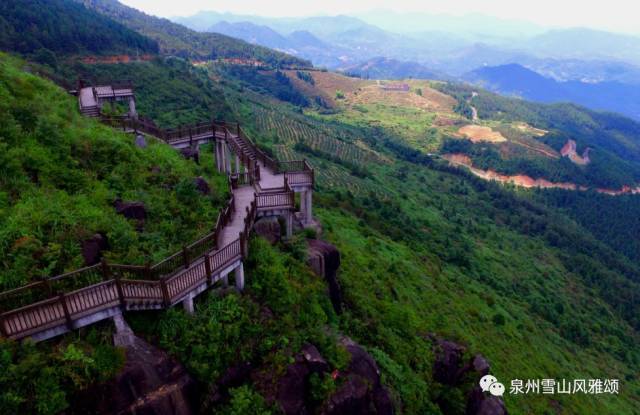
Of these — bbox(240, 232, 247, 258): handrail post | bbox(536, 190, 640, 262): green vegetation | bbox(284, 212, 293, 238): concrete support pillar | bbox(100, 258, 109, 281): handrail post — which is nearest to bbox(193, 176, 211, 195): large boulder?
bbox(284, 212, 293, 238): concrete support pillar

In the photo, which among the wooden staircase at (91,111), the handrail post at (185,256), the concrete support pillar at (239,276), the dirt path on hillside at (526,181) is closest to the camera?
the handrail post at (185,256)

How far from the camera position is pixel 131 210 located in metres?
16.0

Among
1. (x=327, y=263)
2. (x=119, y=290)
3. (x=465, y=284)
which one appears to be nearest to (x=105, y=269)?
(x=119, y=290)

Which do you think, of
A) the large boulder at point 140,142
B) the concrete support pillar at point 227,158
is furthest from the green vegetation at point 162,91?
the large boulder at point 140,142

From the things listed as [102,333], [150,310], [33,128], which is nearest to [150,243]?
[150,310]

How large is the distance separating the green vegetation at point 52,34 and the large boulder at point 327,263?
208ft

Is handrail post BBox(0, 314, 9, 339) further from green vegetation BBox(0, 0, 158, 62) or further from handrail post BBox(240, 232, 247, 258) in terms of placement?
green vegetation BBox(0, 0, 158, 62)

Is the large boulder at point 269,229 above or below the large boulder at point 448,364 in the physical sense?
above

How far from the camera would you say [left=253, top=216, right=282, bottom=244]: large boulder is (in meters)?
18.7

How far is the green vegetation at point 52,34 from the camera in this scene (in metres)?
69.4

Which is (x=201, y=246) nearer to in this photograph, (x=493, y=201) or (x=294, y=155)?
(x=294, y=155)

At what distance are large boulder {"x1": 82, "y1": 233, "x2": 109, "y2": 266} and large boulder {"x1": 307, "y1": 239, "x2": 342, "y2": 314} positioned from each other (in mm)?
Result: 8622

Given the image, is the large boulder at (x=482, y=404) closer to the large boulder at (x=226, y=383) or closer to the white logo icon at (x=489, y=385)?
the white logo icon at (x=489, y=385)

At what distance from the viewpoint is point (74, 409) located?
10.1 meters
